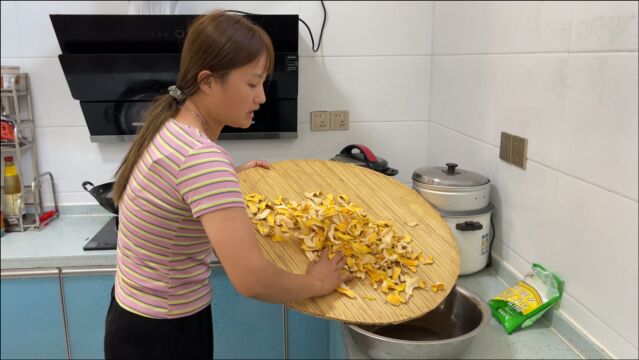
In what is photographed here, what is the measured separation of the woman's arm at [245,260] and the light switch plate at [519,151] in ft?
2.55

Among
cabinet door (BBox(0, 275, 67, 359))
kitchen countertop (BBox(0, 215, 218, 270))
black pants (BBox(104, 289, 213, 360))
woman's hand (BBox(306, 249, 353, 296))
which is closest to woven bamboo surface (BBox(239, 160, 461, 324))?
woman's hand (BBox(306, 249, 353, 296))

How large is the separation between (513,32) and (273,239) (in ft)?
2.93

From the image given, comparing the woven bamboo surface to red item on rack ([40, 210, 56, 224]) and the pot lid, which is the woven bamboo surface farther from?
red item on rack ([40, 210, 56, 224])

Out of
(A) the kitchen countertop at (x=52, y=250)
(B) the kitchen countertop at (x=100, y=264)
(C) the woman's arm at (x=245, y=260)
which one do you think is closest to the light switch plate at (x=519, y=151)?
Answer: (B) the kitchen countertop at (x=100, y=264)

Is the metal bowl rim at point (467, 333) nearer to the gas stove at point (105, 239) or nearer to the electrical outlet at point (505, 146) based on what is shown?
the electrical outlet at point (505, 146)

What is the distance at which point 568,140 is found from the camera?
49.4 inches

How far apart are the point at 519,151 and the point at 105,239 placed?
1.42 m

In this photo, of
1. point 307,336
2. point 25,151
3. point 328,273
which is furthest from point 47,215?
point 328,273

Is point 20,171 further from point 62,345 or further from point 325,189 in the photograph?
point 325,189

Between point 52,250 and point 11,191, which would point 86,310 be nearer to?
point 52,250

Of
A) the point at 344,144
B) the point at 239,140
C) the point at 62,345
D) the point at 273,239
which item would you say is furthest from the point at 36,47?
the point at 273,239

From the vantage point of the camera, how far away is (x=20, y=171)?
6.89 ft

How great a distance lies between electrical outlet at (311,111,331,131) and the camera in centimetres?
224

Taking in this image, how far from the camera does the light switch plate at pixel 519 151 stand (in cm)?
146
